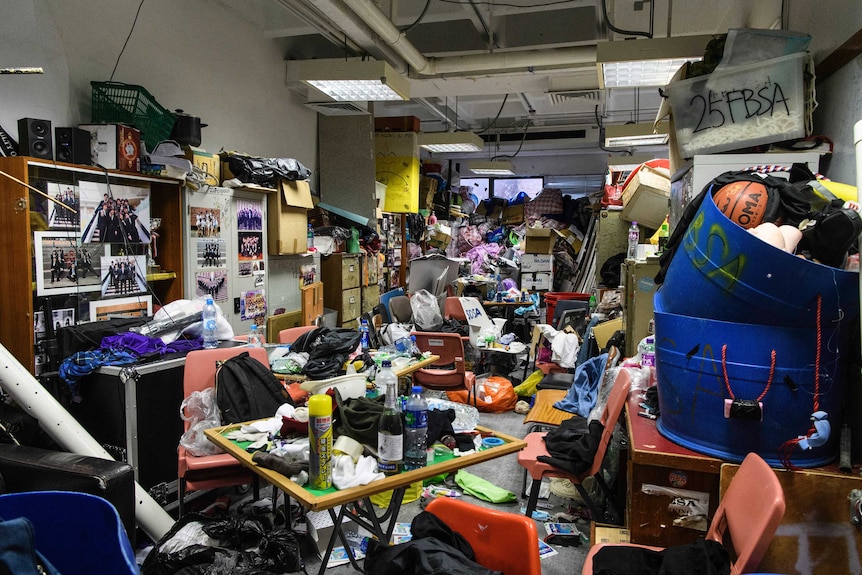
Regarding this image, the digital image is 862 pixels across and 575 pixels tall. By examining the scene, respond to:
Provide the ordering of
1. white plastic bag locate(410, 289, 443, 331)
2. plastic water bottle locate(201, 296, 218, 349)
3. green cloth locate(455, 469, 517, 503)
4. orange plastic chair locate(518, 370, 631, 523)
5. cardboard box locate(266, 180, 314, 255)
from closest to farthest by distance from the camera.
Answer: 1. orange plastic chair locate(518, 370, 631, 523)
2. green cloth locate(455, 469, 517, 503)
3. plastic water bottle locate(201, 296, 218, 349)
4. cardboard box locate(266, 180, 314, 255)
5. white plastic bag locate(410, 289, 443, 331)

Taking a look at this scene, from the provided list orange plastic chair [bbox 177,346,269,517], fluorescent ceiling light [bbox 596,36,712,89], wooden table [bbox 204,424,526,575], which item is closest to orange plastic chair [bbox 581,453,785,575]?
wooden table [bbox 204,424,526,575]

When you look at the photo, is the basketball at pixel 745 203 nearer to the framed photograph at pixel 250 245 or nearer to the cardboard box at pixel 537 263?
the framed photograph at pixel 250 245

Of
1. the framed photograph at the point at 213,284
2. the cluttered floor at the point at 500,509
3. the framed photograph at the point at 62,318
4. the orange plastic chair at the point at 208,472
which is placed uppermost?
the framed photograph at the point at 213,284

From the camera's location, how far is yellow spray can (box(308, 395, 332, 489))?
6.11 ft

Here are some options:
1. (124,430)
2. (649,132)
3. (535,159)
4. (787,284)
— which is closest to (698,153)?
(787,284)

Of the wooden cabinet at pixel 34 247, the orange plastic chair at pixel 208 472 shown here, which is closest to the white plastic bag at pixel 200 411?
the orange plastic chair at pixel 208 472

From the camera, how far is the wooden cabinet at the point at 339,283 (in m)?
6.34

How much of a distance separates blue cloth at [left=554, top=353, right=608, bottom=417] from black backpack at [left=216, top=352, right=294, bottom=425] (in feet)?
6.94

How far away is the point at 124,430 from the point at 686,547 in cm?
283

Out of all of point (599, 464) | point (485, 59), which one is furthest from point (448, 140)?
point (599, 464)

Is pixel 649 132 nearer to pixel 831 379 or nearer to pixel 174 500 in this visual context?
pixel 831 379

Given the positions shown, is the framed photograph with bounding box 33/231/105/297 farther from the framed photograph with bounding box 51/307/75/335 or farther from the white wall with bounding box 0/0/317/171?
the white wall with bounding box 0/0/317/171

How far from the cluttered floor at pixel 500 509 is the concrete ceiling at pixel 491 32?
3.23 meters

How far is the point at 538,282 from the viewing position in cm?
887
